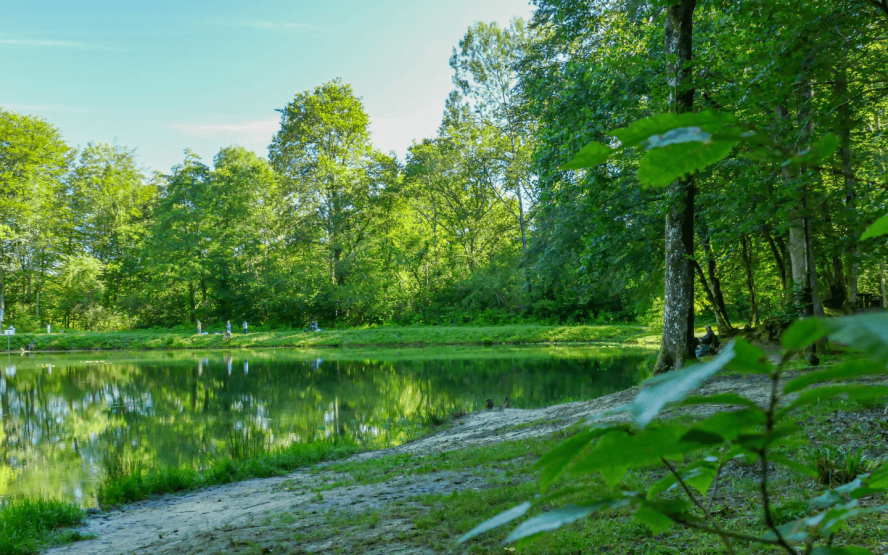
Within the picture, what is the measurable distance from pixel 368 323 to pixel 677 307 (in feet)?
83.4

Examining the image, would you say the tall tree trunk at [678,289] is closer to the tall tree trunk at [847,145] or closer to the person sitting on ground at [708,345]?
the person sitting on ground at [708,345]

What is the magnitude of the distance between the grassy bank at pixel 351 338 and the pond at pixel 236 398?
319cm

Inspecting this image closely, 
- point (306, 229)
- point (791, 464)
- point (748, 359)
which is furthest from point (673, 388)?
point (306, 229)

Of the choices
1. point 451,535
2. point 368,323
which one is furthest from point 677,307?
point 368,323

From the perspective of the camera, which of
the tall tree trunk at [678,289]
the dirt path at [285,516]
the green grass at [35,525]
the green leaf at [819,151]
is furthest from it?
the tall tree trunk at [678,289]

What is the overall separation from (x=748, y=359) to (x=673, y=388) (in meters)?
0.09

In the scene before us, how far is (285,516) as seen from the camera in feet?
15.5

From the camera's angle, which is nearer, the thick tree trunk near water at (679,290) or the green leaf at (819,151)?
the green leaf at (819,151)

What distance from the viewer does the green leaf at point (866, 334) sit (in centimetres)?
39

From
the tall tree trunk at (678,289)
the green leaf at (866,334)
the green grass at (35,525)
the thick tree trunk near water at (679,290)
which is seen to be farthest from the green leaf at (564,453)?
the thick tree trunk near water at (679,290)

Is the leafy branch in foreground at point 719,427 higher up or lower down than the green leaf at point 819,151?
lower down

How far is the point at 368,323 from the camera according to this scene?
33125 mm

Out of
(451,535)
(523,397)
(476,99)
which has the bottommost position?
(523,397)

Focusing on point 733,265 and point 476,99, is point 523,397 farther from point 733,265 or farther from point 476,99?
point 476,99
